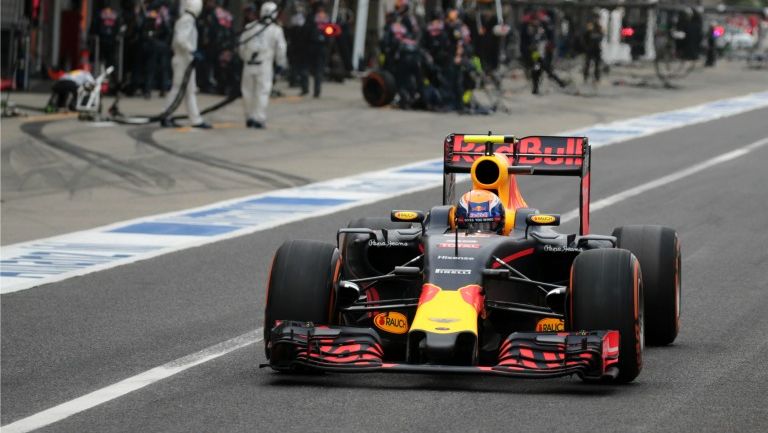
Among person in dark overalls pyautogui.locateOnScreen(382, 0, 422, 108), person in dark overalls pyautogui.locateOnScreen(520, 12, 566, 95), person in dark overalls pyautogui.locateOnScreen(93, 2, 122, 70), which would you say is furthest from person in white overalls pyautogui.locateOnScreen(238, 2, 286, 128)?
person in dark overalls pyautogui.locateOnScreen(520, 12, 566, 95)

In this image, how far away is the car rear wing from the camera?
417 inches

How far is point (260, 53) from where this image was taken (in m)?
26.6

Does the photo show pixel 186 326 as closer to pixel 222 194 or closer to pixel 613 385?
pixel 613 385

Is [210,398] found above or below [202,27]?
below

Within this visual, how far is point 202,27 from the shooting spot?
1277 inches

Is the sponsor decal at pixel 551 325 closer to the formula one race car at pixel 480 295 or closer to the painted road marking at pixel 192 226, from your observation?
the formula one race car at pixel 480 295

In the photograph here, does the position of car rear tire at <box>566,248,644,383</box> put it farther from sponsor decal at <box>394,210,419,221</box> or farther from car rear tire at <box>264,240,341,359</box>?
car rear tire at <box>264,240,341,359</box>

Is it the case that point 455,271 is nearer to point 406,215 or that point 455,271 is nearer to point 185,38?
point 406,215

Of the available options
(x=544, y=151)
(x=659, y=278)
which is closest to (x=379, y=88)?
(x=544, y=151)

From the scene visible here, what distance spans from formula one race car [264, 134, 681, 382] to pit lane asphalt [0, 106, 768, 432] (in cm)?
18

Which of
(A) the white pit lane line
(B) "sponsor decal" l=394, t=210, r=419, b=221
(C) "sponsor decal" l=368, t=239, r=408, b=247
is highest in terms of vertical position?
(B) "sponsor decal" l=394, t=210, r=419, b=221

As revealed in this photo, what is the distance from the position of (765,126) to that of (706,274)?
19115 mm

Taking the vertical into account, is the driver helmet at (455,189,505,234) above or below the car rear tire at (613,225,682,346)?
above

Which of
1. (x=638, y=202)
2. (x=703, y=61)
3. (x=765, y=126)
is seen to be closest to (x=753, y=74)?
(x=703, y=61)
